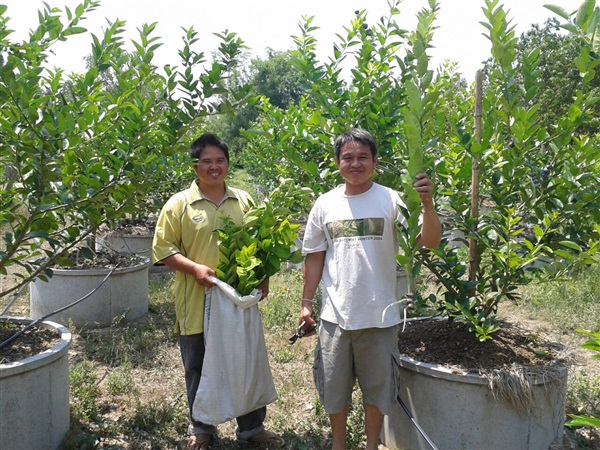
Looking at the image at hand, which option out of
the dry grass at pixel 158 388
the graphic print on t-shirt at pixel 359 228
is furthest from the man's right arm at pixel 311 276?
the dry grass at pixel 158 388

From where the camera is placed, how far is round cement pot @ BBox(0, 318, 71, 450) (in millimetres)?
2715

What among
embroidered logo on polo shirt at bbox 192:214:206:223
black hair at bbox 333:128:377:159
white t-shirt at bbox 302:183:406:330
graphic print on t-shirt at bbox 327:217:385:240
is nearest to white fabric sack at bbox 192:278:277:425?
embroidered logo on polo shirt at bbox 192:214:206:223

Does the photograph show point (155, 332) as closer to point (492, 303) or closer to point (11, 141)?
point (11, 141)

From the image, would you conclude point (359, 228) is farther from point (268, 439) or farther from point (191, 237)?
point (268, 439)

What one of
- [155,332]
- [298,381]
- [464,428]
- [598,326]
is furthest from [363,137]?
[598,326]

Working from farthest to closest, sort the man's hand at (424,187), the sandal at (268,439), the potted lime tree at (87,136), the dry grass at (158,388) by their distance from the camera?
the dry grass at (158,388)
the sandal at (268,439)
the potted lime tree at (87,136)
the man's hand at (424,187)

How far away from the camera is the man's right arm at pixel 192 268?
9.35ft

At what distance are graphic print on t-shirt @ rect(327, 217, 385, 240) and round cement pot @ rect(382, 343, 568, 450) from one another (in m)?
0.70

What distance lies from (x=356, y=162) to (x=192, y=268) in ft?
3.31

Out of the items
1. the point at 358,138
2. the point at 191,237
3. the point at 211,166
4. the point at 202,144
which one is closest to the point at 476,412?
the point at 358,138

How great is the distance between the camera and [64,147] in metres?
2.62

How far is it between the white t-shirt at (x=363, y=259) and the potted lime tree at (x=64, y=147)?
3.04 feet

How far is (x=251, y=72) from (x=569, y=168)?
3692 centimetres

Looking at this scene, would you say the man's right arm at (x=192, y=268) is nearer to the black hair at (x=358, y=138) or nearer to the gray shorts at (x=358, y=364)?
the gray shorts at (x=358, y=364)
